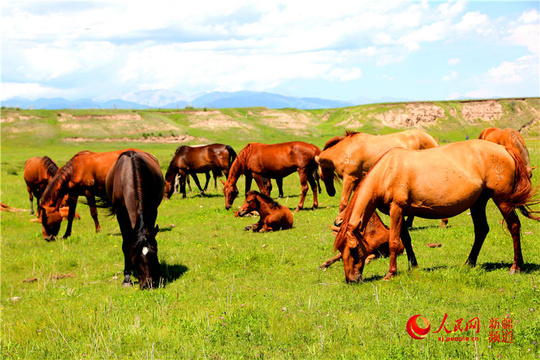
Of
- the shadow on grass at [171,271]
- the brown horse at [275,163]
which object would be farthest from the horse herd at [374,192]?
the brown horse at [275,163]

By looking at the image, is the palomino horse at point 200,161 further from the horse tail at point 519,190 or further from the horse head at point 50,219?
the horse tail at point 519,190

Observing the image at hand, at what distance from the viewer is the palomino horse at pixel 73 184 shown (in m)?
15.2

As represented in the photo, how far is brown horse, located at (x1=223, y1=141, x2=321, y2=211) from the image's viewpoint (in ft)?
63.0

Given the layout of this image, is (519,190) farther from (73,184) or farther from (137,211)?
(73,184)

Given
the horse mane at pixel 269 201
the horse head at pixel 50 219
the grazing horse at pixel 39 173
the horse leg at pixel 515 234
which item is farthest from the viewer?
the grazing horse at pixel 39 173

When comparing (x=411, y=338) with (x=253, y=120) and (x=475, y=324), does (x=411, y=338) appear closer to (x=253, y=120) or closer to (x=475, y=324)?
(x=475, y=324)

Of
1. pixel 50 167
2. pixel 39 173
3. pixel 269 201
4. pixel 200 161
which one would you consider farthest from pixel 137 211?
pixel 200 161

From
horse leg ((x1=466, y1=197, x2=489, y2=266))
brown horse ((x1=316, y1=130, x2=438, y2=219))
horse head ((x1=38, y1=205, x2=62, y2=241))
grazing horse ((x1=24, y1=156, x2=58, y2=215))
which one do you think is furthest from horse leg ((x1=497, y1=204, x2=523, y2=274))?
grazing horse ((x1=24, y1=156, x2=58, y2=215))

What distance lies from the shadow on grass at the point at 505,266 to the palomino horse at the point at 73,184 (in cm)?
1229

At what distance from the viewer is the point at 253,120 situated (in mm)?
107562

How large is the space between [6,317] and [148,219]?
10.7 ft

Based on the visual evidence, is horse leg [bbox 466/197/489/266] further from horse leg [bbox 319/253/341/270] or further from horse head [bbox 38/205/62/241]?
horse head [bbox 38/205/62/241]

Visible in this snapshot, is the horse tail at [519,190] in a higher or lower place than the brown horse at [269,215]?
higher

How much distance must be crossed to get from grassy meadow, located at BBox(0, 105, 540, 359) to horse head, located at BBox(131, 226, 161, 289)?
0.35 meters
